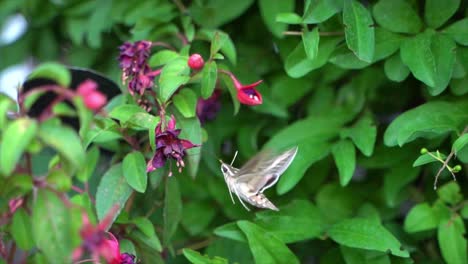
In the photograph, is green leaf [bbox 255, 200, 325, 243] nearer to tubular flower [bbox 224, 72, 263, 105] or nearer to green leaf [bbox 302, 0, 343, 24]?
tubular flower [bbox 224, 72, 263, 105]

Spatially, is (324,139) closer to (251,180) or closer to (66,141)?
(251,180)

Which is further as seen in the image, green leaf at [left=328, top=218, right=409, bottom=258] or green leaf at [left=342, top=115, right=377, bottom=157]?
green leaf at [left=342, top=115, right=377, bottom=157]

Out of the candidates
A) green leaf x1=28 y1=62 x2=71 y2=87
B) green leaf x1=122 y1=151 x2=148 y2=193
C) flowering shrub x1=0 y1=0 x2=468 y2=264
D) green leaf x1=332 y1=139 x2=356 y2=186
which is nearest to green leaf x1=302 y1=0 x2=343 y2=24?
flowering shrub x1=0 y1=0 x2=468 y2=264

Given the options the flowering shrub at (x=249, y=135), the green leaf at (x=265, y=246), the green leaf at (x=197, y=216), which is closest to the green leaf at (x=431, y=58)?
the flowering shrub at (x=249, y=135)

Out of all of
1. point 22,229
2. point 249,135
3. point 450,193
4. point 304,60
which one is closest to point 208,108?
point 249,135

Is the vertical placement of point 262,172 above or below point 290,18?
below

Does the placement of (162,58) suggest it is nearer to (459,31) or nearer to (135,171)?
(135,171)
